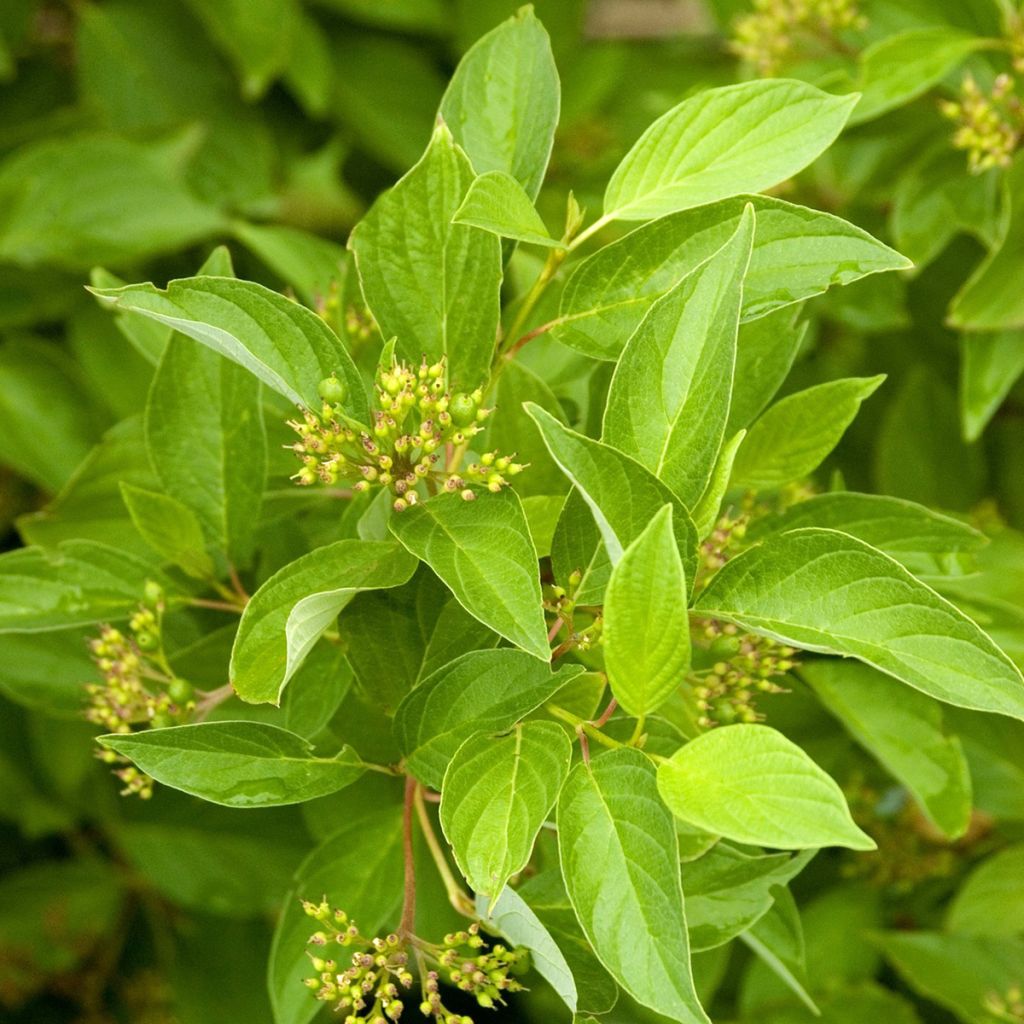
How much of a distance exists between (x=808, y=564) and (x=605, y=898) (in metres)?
0.24

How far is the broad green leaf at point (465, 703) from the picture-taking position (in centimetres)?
75

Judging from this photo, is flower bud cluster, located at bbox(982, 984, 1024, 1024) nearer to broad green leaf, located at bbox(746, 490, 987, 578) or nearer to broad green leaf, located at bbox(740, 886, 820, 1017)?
broad green leaf, located at bbox(740, 886, 820, 1017)

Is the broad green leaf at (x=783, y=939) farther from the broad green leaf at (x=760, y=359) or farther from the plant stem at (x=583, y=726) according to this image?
the broad green leaf at (x=760, y=359)

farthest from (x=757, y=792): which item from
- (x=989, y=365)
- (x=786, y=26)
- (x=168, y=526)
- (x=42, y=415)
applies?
(x=42, y=415)

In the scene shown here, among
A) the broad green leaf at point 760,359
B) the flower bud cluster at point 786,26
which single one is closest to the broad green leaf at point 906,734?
the broad green leaf at point 760,359

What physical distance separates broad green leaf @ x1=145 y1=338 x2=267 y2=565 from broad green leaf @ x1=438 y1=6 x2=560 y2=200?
0.86ft

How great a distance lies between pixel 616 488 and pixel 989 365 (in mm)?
828

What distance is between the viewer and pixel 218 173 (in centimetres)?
203

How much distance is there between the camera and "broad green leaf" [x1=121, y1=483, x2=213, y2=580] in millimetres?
948

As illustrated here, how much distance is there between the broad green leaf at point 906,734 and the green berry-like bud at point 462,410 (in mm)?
483

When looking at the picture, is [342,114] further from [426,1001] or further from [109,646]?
[426,1001]

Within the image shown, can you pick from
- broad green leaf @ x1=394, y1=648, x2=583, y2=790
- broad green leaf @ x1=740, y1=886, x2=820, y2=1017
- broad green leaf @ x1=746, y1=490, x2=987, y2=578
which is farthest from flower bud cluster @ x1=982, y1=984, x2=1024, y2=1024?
broad green leaf @ x1=394, y1=648, x2=583, y2=790

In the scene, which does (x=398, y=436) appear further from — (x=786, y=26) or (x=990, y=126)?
(x=786, y=26)

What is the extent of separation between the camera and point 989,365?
4.42ft
